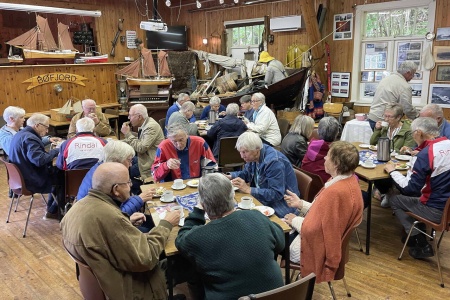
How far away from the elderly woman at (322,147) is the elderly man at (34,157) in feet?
9.15

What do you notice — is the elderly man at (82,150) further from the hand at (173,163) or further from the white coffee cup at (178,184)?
the white coffee cup at (178,184)

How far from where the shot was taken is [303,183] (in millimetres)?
3279

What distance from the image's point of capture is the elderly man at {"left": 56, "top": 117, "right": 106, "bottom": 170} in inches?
159

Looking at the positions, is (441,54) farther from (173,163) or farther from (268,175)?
(173,163)

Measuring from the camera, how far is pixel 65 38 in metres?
10.0

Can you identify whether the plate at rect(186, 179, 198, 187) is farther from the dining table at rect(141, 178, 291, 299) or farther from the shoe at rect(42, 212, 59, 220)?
the shoe at rect(42, 212, 59, 220)

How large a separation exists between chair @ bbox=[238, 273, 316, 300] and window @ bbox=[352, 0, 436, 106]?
706cm

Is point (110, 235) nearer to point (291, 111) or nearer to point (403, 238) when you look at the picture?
point (403, 238)

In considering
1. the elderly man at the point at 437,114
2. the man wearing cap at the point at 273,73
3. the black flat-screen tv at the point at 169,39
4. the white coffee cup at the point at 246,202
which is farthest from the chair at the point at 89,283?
the black flat-screen tv at the point at 169,39

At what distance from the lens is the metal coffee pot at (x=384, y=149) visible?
3.95m

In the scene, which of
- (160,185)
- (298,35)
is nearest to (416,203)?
(160,185)

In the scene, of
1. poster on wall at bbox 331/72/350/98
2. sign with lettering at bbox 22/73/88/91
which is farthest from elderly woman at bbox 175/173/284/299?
sign with lettering at bbox 22/73/88/91

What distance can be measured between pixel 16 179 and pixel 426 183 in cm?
416

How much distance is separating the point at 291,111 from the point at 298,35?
2173mm
